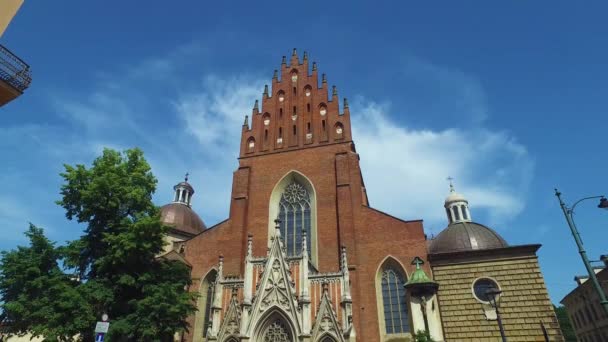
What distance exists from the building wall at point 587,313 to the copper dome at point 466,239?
18.8 metres

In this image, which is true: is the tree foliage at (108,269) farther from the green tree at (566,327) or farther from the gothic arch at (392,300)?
the green tree at (566,327)

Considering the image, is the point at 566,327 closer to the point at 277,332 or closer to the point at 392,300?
the point at 392,300

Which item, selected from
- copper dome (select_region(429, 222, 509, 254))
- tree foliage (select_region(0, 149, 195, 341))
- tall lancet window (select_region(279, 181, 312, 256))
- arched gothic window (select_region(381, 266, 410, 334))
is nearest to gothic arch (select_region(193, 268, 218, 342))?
tree foliage (select_region(0, 149, 195, 341))

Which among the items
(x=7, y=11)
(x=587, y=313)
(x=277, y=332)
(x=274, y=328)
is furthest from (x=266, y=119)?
(x=587, y=313)

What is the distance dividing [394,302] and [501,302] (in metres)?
5.41

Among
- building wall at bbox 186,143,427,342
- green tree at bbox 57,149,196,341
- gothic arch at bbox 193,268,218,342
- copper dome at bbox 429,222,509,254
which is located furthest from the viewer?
copper dome at bbox 429,222,509,254

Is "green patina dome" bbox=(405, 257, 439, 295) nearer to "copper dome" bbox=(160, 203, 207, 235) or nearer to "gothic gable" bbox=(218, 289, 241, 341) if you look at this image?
"gothic gable" bbox=(218, 289, 241, 341)

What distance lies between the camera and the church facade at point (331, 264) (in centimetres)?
1916

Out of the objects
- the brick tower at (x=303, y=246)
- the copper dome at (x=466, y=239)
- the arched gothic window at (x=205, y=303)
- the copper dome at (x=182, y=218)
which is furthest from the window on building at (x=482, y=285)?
the copper dome at (x=182, y=218)

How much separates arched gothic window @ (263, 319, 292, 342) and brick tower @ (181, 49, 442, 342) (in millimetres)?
53

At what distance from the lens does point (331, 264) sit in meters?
22.0

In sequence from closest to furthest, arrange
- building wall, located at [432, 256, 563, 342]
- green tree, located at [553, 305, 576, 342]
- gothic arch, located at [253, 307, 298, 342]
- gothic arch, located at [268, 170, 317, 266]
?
gothic arch, located at [253, 307, 298, 342], building wall, located at [432, 256, 563, 342], gothic arch, located at [268, 170, 317, 266], green tree, located at [553, 305, 576, 342]

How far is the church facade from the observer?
19.2 metres

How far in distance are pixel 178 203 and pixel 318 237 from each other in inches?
860
